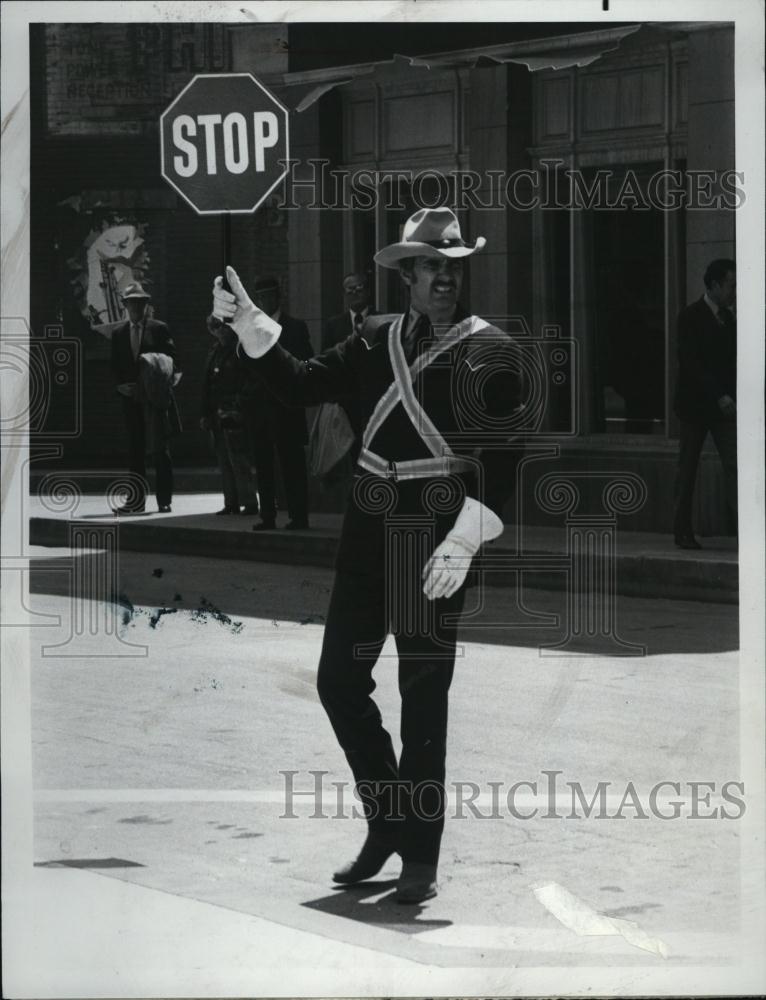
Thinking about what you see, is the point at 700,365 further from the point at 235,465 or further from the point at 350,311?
the point at 235,465

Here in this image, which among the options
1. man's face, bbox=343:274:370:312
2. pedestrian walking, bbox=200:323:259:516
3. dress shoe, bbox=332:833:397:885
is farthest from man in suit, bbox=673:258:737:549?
dress shoe, bbox=332:833:397:885

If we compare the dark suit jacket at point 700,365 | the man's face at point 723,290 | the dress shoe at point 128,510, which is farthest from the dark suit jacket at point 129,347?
the man's face at point 723,290

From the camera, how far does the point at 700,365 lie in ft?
34.2

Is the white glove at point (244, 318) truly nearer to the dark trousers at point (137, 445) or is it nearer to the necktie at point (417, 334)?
the necktie at point (417, 334)

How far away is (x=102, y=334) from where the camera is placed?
6637 millimetres

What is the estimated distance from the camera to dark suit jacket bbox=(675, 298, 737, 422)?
9.59 meters

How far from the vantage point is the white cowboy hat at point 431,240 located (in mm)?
4906

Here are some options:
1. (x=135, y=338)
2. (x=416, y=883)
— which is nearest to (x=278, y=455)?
(x=135, y=338)

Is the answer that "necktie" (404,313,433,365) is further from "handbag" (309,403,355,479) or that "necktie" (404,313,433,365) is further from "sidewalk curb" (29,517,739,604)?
"sidewalk curb" (29,517,739,604)

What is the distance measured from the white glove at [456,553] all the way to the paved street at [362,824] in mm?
779

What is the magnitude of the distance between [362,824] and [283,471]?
497cm

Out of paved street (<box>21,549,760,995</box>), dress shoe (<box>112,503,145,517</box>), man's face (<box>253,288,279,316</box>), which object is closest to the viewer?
paved street (<box>21,549,760,995</box>)

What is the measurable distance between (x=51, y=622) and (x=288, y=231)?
2.44 meters

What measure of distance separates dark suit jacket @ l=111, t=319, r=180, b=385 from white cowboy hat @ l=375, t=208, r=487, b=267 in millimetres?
2095
